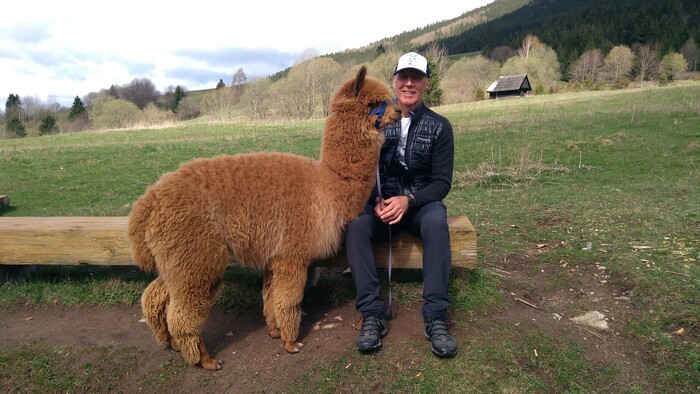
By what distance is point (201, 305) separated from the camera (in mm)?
3438

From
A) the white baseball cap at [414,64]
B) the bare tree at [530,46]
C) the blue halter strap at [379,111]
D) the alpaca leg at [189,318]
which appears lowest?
the alpaca leg at [189,318]

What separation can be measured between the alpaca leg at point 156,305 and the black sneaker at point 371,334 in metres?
1.59

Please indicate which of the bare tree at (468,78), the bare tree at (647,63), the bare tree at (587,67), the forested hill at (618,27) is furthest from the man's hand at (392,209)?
the forested hill at (618,27)

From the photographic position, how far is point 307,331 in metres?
4.08

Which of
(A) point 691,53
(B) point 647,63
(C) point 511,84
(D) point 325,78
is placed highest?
(A) point 691,53

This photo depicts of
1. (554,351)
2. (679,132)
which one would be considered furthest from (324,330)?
(679,132)

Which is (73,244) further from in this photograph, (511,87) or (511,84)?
(511,84)

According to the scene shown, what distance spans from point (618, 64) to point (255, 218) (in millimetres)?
82045

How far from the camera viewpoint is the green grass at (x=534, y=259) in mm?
3271

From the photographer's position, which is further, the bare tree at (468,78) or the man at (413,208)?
the bare tree at (468,78)

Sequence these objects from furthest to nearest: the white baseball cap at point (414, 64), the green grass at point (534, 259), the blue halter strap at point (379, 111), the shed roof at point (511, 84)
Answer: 1. the shed roof at point (511, 84)
2. the white baseball cap at point (414, 64)
3. the blue halter strap at point (379, 111)
4. the green grass at point (534, 259)

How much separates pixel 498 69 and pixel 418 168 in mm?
83453

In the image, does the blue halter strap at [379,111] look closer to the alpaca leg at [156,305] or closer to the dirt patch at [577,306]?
the dirt patch at [577,306]

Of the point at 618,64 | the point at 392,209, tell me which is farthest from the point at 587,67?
the point at 392,209
